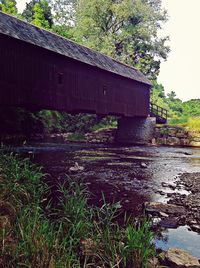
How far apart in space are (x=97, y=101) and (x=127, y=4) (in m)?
16.8

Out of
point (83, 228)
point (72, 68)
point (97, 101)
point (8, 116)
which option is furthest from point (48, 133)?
point (83, 228)

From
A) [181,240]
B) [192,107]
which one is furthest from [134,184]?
[192,107]

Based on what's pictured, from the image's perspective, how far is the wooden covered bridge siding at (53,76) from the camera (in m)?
11.8

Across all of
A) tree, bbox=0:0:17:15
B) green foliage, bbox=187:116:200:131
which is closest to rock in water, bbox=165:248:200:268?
green foliage, bbox=187:116:200:131

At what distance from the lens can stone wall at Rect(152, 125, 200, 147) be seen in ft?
79.0

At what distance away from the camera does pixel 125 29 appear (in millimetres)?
31375

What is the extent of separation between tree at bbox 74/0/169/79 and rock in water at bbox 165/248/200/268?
27.0 m

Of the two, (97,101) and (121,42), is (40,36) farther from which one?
(121,42)

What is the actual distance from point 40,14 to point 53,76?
2541 cm

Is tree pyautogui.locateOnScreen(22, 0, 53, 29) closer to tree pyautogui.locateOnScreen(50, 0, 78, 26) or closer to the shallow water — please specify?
tree pyautogui.locateOnScreen(50, 0, 78, 26)

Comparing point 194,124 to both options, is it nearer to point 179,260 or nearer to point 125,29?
point 125,29

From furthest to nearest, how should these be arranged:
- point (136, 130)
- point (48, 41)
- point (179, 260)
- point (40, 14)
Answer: point (40, 14) < point (136, 130) < point (48, 41) < point (179, 260)

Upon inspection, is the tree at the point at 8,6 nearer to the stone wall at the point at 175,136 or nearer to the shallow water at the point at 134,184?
the stone wall at the point at 175,136

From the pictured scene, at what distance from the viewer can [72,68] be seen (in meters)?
15.3
